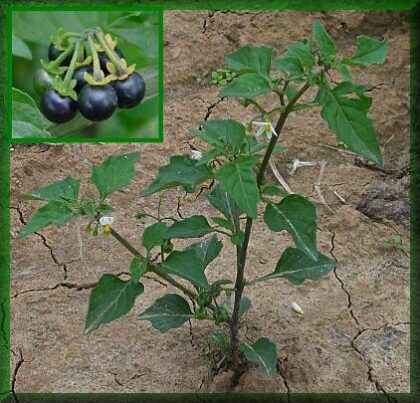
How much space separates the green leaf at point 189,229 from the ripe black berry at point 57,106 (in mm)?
809

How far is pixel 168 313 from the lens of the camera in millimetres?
2572

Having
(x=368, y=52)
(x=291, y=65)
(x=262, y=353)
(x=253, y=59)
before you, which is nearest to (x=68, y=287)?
(x=262, y=353)

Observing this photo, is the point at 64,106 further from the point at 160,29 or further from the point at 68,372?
the point at 68,372

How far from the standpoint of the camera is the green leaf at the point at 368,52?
1938 mm

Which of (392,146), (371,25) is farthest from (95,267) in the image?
(371,25)

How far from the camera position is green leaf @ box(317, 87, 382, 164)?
1921 millimetres

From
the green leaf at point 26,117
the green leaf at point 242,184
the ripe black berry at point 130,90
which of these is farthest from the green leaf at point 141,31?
the green leaf at point 242,184

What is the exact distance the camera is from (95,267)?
3.24 metres

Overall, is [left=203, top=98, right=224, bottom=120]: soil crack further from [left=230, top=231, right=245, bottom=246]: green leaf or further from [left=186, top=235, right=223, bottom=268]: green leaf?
[left=230, top=231, right=245, bottom=246]: green leaf

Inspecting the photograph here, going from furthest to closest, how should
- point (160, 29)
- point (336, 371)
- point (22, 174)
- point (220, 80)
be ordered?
point (220, 80) → point (22, 174) → point (160, 29) → point (336, 371)

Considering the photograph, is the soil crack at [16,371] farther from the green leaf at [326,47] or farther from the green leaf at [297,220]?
the green leaf at [326,47]

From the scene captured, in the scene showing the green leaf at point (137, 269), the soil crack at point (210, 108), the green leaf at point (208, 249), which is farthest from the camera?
the soil crack at point (210, 108)

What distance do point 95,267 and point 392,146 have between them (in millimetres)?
1563

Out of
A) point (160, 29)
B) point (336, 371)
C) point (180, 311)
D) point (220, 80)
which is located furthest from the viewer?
point (220, 80)
